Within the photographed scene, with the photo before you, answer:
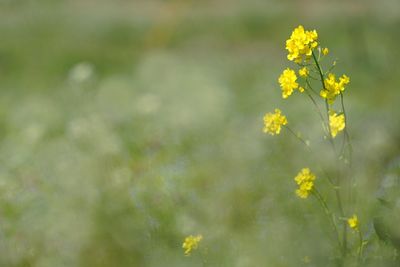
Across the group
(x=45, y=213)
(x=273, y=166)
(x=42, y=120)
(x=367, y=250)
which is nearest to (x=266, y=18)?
(x=42, y=120)

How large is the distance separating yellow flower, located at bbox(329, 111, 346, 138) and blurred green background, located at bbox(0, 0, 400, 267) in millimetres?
332

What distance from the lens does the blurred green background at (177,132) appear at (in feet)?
11.5

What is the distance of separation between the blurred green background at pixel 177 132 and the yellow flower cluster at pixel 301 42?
0.63m

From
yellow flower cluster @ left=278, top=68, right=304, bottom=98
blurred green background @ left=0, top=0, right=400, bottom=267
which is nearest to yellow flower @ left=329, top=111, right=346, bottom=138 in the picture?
yellow flower cluster @ left=278, top=68, right=304, bottom=98

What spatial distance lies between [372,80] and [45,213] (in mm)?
4649

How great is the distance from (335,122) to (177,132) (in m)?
2.83

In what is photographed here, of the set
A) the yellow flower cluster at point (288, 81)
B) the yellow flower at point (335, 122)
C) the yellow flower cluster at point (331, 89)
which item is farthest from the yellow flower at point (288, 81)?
the yellow flower at point (335, 122)

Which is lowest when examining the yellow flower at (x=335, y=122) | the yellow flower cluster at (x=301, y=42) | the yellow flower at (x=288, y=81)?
the yellow flower at (x=335, y=122)

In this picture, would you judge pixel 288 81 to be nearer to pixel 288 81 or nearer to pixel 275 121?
pixel 288 81

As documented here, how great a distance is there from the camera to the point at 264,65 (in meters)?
8.95

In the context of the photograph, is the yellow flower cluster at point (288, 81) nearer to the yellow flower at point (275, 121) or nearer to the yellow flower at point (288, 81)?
the yellow flower at point (288, 81)

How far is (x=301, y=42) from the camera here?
2717 millimetres

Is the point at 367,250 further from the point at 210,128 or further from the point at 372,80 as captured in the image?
the point at 372,80

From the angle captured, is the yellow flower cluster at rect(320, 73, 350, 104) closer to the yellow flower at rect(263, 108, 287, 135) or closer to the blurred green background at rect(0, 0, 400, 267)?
the yellow flower at rect(263, 108, 287, 135)
